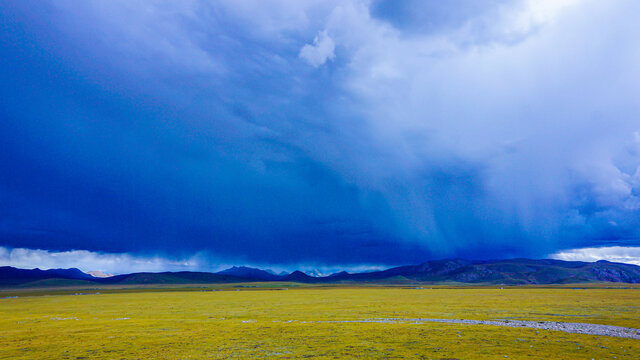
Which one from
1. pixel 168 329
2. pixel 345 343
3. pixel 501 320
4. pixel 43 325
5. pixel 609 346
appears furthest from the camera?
pixel 43 325

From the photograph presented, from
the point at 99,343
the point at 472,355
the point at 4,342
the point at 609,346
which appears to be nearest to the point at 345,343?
the point at 472,355

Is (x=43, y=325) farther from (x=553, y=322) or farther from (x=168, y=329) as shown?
(x=553, y=322)

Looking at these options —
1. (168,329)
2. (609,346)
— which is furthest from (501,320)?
(168,329)

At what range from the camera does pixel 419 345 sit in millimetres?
32250

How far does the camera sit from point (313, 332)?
133 feet

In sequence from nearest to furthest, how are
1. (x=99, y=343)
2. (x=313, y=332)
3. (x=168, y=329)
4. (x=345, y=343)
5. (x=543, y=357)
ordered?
1. (x=543, y=357)
2. (x=345, y=343)
3. (x=99, y=343)
4. (x=313, y=332)
5. (x=168, y=329)

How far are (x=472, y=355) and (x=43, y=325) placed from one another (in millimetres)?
59421

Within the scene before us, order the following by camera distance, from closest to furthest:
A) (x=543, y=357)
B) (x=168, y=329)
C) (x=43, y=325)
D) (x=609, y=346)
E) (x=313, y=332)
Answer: (x=543, y=357) < (x=609, y=346) < (x=313, y=332) < (x=168, y=329) < (x=43, y=325)

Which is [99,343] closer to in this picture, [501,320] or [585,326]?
[501,320]

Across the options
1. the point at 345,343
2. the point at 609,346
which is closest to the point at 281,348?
the point at 345,343

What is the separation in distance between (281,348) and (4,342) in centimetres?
3191

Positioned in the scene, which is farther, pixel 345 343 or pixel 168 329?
pixel 168 329

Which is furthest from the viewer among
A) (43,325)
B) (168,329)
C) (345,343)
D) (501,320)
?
(43,325)

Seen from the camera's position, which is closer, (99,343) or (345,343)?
(345,343)
